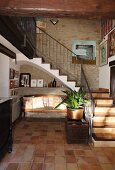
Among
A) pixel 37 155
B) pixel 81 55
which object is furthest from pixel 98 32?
pixel 37 155

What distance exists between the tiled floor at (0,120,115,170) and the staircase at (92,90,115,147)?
21 centimetres

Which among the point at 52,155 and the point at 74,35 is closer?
the point at 52,155

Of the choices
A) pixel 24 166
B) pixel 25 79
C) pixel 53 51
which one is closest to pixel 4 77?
pixel 25 79

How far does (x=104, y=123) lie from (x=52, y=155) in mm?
2062

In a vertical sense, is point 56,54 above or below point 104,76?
above

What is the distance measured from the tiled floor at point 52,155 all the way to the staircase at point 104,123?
21 cm

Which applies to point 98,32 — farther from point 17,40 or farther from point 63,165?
point 63,165

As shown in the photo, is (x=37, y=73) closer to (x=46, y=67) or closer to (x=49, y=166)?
(x=46, y=67)

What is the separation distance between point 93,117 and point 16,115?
3102 millimetres

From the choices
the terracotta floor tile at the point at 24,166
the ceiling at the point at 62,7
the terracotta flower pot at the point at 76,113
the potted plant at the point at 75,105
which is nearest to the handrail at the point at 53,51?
the potted plant at the point at 75,105

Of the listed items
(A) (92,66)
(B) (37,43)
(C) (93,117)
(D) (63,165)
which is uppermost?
(B) (37,43)

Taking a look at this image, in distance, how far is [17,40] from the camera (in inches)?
179

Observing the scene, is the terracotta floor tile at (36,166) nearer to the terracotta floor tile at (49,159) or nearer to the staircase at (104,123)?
the terracotta floor tile at (49,159)

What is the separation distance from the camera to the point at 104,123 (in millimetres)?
5750
